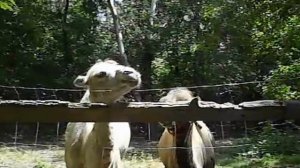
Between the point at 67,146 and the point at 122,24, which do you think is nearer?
the point at 67,146

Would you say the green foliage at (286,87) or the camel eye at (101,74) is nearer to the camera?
the camel eye at (101,74)

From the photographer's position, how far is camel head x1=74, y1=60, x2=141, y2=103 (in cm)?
380

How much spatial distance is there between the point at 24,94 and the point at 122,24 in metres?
3.98

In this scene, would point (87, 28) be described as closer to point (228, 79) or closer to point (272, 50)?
point (228, 79)

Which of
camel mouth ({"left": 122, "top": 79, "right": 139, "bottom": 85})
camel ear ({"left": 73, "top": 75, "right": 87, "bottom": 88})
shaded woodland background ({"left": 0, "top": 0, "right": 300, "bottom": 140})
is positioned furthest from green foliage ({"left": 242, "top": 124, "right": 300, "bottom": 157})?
camel mouth ({"left": 122, "top": 79, "right": 139, "bottom": 85})

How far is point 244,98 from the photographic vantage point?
1376 centimetres

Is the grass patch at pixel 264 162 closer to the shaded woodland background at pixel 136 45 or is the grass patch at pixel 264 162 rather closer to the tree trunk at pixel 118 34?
the shaded woodland background at pixel 136 45

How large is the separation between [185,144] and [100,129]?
1.14 metres

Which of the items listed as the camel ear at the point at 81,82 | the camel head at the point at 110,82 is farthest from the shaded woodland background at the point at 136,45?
the camel head at the point at 110,82

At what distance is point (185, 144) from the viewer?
5215 millimetres

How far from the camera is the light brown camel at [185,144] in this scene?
5184mm

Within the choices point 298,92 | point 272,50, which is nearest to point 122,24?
point 272,50

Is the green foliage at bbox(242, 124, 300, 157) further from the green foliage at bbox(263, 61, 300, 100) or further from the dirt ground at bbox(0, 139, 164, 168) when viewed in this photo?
the dirt ground at bbox(0, 139, 164, 168)

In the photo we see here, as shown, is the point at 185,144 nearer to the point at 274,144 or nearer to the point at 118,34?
the point at 274,144
